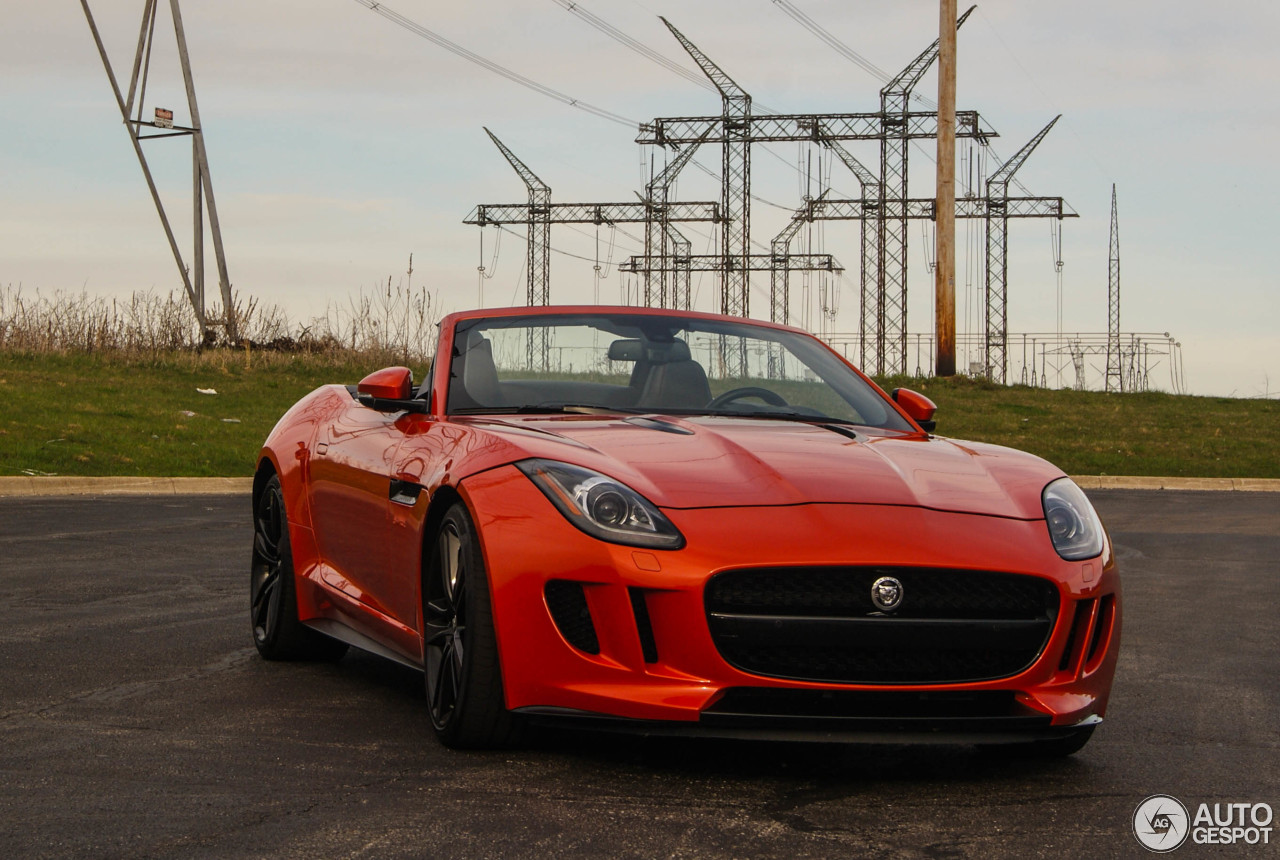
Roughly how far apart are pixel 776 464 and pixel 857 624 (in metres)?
0.66

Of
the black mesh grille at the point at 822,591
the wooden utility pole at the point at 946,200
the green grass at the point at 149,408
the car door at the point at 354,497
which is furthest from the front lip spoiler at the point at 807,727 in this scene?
the wooden utility pole at the point at 946,200

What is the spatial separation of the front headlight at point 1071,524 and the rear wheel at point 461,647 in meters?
1.59

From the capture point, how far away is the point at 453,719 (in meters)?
4.53

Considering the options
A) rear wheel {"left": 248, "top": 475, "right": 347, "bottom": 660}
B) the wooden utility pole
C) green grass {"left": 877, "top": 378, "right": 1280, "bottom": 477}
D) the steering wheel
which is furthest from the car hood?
the wooden utility pole

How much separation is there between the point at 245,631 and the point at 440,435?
2.47 metres

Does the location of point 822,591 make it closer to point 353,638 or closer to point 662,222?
point 353,638

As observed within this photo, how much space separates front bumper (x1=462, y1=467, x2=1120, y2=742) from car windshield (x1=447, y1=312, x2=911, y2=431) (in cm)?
135

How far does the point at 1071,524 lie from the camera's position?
4566 mm

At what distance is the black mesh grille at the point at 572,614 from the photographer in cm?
418

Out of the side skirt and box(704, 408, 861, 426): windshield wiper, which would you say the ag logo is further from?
the side skirt

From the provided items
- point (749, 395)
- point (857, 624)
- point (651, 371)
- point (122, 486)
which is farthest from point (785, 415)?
point (122, 486)

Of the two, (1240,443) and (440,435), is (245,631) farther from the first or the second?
(1240,443)

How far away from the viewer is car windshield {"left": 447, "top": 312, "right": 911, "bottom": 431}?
566cm

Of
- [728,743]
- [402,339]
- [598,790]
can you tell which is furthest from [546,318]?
[402,339]
